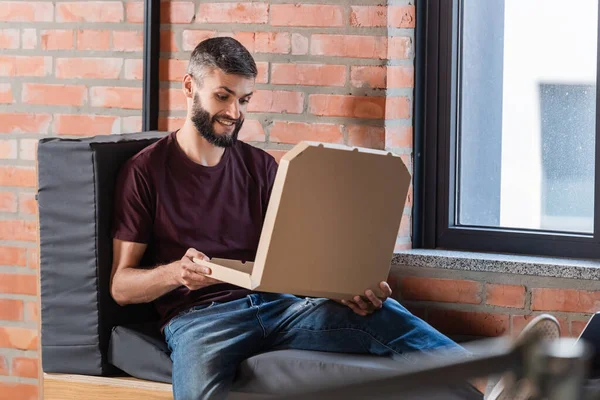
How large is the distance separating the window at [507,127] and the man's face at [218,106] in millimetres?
663

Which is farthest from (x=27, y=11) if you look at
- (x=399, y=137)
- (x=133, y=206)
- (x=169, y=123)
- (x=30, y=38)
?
(x=399, y=137)

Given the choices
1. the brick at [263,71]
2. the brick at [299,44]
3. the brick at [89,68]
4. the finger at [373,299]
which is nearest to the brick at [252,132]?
the brick at [263,71]

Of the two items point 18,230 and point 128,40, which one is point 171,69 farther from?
point 18,230

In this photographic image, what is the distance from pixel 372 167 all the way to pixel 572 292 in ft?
2.65

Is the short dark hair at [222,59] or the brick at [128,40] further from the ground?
the brick at [128,40]

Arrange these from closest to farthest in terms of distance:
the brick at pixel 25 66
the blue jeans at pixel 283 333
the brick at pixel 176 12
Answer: the blue jeans at pixel 283 333 → the brick at pixel 176 12 → the brick at pixel 25 66

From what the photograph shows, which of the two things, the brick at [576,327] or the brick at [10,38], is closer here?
the brick at [576,327]

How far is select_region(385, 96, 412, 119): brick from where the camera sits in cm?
261

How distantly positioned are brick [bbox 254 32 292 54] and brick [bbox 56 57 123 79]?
45cm

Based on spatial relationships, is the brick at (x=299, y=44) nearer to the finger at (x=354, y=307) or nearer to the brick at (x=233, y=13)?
the brick at (x=233, y=13)

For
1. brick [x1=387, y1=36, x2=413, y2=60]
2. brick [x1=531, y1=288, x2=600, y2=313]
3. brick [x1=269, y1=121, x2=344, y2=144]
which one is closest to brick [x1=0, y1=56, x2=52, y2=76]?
brick [x1=269, y1=121, x2=344, y2=144]

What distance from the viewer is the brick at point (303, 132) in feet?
8.66

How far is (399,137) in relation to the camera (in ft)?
8.72

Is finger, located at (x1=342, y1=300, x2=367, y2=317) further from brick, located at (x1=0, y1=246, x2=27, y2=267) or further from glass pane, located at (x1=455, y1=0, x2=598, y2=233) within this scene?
brick, located at (x1=0, y1=246, x2=27, y2=267)
